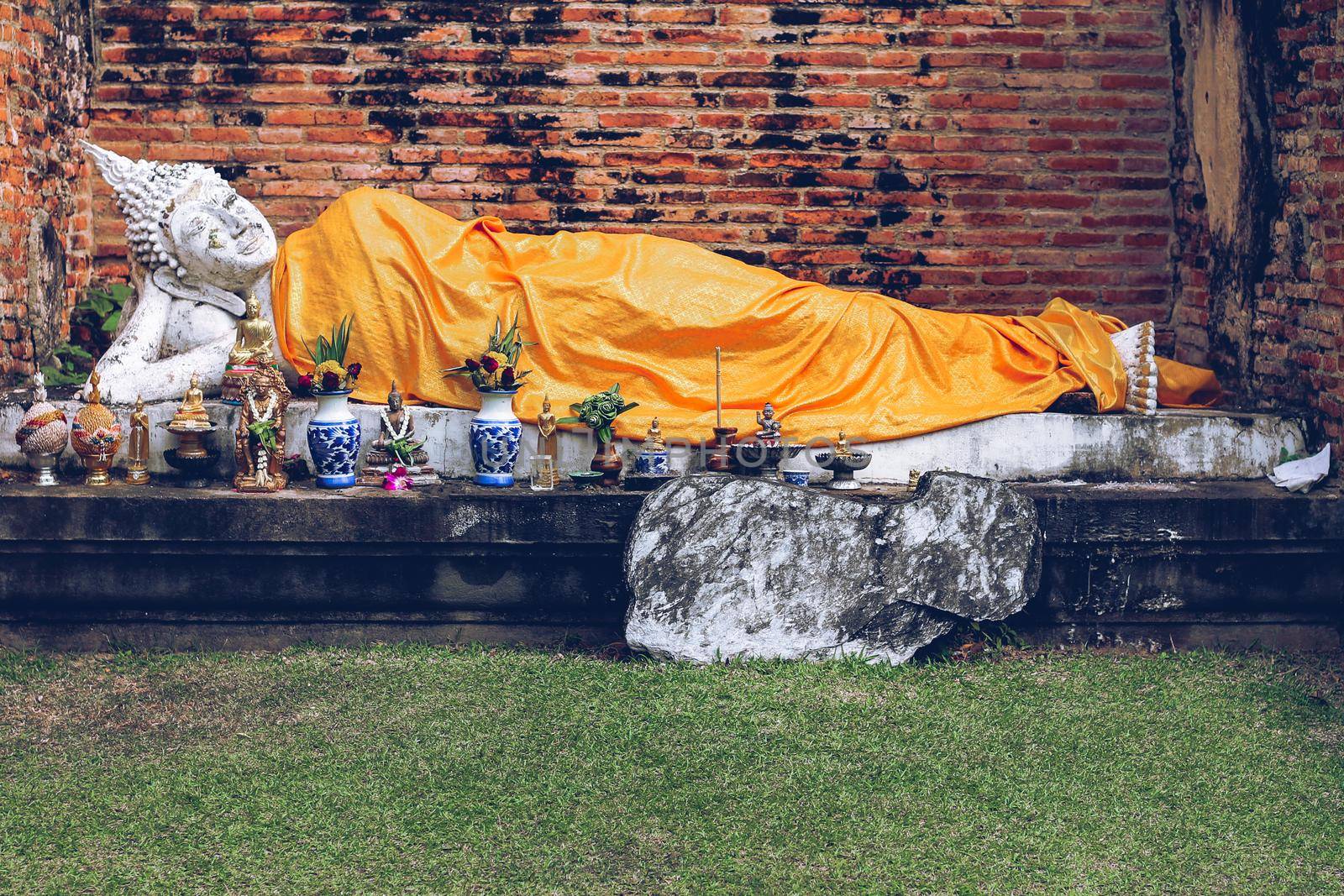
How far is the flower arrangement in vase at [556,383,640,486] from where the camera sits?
4.86 metres

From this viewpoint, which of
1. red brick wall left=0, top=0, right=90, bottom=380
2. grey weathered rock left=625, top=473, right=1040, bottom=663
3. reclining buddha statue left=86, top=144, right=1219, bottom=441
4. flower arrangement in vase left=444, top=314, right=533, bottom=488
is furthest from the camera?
red brick wall left=0, top=0, right=90, bottom=380

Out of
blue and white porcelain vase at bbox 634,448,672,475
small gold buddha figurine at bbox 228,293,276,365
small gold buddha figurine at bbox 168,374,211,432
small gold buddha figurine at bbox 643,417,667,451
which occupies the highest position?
small gold buddha figurine at bbox 228,293,276,365

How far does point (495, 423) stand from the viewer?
15.8 ft

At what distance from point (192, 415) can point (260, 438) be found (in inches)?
11.2

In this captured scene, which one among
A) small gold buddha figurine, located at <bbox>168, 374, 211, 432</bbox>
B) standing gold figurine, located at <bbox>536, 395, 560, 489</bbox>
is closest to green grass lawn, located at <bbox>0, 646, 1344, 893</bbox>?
standing gold figurine, located at <bbox>536, 395, 560, 489</bbox>

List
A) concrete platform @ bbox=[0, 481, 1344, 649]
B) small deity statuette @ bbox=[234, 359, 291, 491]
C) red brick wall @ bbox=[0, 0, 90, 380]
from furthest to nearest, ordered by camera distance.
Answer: red brick wall @ bbox=[0, 0, 90, 380] → small deity statuette @ bbox=[234, 359, 291, 491] → concrete platform @ bbox=[0, 481, 1344, 649]

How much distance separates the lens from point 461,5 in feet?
19.7

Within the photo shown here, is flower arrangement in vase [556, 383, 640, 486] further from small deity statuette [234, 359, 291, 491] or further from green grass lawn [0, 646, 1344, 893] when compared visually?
small deity statuette [234, 359, 291, 491]

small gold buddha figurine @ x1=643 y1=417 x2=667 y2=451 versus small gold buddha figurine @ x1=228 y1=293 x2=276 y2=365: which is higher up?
small gold buddha figurine @ x1=228 y1=293 x2=276 y2=365

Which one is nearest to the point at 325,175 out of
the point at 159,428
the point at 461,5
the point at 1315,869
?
the point at 461,5

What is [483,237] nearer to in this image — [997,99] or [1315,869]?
[997,99]

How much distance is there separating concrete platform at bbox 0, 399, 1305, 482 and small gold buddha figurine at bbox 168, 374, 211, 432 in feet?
0.62

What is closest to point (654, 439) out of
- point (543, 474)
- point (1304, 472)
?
point (543, 474)

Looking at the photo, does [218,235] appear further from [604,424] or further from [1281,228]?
[1281,228]
